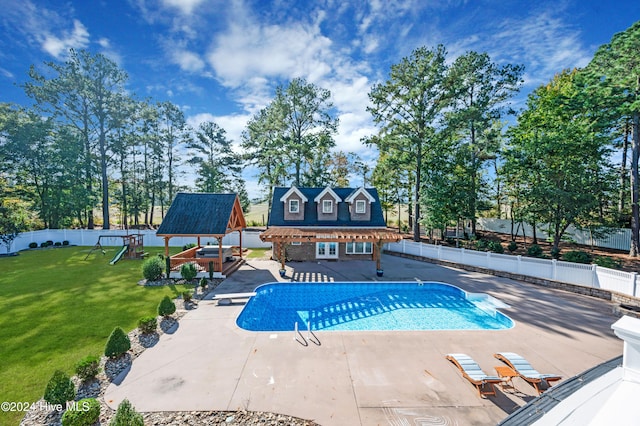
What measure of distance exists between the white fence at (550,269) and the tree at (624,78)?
31.3 ft

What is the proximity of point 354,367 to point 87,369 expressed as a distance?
A: 24.5 ft

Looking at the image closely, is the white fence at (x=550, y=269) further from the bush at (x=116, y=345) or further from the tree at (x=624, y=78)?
the bush at (x=116, y=345)

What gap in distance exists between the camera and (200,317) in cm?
1138

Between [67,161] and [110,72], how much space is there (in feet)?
41.4

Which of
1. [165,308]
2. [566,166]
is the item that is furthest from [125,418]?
[566,166]

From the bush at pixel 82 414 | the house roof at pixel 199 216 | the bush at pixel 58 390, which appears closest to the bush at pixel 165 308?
the bush at pixel 58 390

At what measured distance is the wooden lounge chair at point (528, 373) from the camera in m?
6.88

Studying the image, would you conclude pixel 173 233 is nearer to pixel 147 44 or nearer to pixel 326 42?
pixel 147 44

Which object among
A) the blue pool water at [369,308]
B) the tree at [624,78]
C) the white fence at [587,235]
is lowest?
the blue pool water at [369,308]

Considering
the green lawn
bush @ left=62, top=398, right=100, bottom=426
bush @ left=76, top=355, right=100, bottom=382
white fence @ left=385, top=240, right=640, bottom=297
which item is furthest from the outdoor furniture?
the green lawn

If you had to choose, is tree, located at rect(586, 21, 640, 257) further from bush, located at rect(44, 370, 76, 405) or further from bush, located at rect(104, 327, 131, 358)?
bush, located at rect(44, 370, 76, 405)

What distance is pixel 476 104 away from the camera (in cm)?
2545

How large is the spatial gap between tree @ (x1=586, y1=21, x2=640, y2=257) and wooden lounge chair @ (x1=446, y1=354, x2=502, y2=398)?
21.3m

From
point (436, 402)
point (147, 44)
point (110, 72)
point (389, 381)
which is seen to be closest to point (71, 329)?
point (389, 381)
